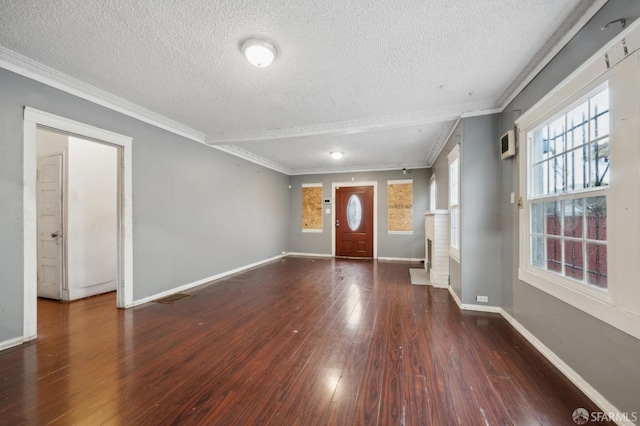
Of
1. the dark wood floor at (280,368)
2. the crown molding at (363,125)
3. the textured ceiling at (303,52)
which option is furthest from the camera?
the crown molding at (363,125)

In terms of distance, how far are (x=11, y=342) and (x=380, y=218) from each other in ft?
21.9

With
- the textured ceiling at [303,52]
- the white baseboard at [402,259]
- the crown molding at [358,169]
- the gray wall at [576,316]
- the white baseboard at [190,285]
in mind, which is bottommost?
the white baseboard at [402,259]

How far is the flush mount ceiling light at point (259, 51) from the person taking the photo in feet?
6.70

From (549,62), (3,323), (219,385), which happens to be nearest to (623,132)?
(549,62)

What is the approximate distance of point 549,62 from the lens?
2.14 meters

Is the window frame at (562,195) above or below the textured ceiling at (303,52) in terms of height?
below

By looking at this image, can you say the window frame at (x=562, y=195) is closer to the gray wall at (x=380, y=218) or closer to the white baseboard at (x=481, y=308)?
the white baseboard at (x=481, y=308)

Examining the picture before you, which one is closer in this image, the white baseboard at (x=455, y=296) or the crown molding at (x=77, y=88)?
the crown molding at (x=77, y=88)

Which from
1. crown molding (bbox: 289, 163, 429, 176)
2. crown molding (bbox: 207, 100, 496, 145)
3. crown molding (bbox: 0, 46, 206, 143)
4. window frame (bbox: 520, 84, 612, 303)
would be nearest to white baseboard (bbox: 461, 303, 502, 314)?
window frame (bbox: 520, 84, 612, 303)

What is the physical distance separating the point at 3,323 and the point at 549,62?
5.36 meters

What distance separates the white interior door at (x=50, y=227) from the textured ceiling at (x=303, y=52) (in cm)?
193

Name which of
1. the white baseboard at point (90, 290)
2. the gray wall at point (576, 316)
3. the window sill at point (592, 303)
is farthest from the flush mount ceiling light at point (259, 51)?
the white baseboard at point (90, 290)

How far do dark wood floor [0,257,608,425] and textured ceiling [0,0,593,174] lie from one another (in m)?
2.64

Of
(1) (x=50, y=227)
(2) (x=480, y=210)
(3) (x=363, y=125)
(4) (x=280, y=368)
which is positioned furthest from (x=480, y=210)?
(1) (x=50, y=227)
